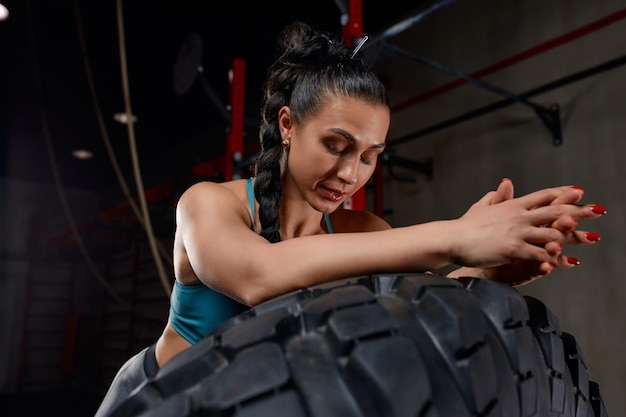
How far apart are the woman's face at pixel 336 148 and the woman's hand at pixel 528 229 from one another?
1.00 ft

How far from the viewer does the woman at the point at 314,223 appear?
0.57 metres

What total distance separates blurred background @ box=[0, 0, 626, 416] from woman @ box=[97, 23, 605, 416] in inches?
14.1

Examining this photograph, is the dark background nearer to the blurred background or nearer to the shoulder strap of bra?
the blurred background

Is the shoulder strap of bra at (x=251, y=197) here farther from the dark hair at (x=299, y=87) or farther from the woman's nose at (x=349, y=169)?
the woman's nose at (x=349, y=169)

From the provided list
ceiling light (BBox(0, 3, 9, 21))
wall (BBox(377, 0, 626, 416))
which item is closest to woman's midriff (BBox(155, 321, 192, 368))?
wall (BBox(377, 0, 626, 416))

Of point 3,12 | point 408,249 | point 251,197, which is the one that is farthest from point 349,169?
point 3,12

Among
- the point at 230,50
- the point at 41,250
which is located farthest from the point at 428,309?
the point at 41,250

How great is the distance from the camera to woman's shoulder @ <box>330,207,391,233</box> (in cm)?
114

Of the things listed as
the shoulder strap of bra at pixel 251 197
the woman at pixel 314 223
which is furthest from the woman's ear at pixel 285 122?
the shoulder strap of bra at pixel 251 197

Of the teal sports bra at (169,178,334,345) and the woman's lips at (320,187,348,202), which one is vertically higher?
the woman's lips at (320,187,348,202)

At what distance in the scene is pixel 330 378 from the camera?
37cm

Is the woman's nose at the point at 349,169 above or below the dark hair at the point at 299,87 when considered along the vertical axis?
below

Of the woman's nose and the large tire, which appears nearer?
the large tire

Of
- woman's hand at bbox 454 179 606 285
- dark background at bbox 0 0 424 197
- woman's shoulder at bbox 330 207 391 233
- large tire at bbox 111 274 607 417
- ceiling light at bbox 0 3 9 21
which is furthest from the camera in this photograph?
dark background at bbox 0 0 424 197
